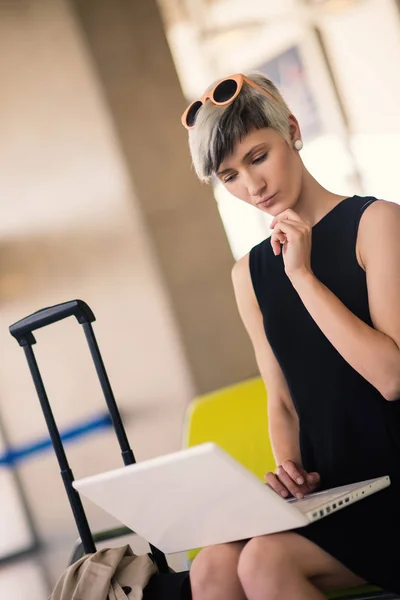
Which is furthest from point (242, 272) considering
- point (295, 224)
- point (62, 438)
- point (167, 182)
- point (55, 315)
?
point (62, 438)

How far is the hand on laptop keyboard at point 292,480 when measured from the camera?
4.50 ft

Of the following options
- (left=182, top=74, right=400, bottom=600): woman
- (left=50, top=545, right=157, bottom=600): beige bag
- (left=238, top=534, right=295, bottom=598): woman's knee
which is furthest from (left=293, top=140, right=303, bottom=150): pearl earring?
(left=50, top=545, right=157, bottom=600): beige bag

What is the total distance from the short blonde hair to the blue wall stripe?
187 centimetres

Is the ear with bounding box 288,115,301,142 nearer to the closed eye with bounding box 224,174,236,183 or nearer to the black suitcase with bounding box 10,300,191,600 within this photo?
the closed eye with bounding box 224,174,236,183

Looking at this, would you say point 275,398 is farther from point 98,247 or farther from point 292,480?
point 98,247

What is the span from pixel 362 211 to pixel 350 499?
19.8 inches

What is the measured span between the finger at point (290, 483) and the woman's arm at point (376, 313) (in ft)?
0.72

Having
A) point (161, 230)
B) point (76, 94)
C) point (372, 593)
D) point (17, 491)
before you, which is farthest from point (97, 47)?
point (372, 593)

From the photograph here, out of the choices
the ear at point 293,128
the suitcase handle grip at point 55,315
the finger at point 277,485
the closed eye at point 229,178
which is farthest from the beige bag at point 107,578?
the ear at point 293,128

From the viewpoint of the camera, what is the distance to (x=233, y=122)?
1460mm

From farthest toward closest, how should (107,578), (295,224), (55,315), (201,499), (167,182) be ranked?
(167,182) → (55,315) → (107,578) → (295,224) → (201,499)

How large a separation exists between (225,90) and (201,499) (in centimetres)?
74

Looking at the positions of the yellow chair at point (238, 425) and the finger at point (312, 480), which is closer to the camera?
the finger at point (312, 480)

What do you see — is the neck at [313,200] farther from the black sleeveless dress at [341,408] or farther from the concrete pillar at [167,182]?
the concrete pillar at [167,182]
